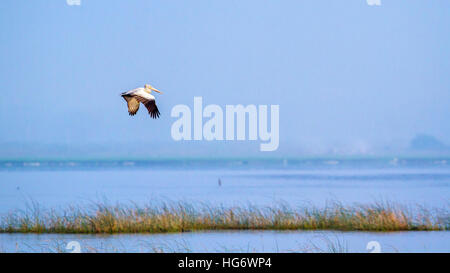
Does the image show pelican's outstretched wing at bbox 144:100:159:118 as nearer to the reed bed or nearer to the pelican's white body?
the pelican's white body

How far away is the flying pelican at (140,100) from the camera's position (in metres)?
10.3

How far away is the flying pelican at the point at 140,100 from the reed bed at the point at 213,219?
210cm

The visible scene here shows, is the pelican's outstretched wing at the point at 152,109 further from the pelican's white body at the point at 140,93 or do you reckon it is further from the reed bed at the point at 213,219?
the reed bed at the point at 213,219

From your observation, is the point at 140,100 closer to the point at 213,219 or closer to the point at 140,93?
the point at 140,93

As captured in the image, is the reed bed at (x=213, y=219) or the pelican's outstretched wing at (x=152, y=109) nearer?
the pelican's outstretched wing at (x=152, y=109)

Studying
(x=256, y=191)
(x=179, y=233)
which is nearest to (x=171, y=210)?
(x=179, y=233)

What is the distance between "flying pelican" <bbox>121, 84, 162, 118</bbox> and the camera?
10.3 meters

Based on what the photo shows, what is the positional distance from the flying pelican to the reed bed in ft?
6.89

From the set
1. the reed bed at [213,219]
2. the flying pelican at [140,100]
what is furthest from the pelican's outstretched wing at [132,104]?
the reed bed at [213,219]

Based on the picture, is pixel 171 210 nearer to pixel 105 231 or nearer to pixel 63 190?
pixel 105 231

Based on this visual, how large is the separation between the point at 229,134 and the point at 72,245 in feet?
9.33

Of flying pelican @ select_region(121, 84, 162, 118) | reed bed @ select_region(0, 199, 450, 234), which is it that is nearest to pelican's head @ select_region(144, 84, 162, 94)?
flying pelican @ select_region(121, 84, 162, 118)
